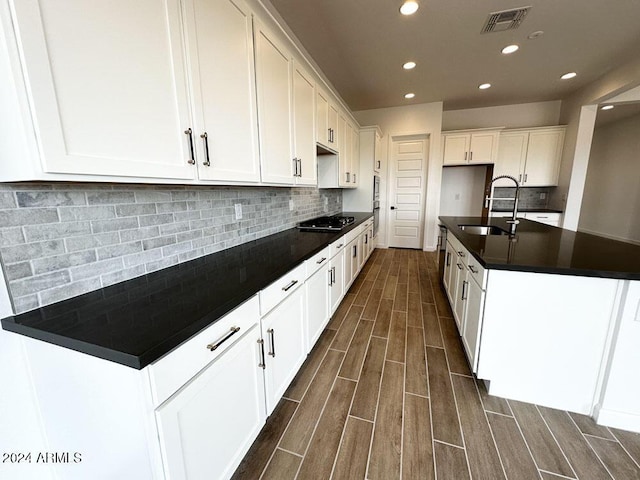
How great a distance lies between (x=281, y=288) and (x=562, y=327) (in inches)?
62.0

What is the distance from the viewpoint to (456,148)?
5035 millimetres

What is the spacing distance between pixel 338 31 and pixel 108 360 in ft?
10.7

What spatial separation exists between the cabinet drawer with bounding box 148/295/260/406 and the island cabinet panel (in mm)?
1412

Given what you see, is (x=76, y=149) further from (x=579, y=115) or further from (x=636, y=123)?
(x=636, y=123)

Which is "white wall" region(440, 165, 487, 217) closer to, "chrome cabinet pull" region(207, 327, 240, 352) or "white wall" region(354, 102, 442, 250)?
"white wall" region(354, 102, 442, 250)

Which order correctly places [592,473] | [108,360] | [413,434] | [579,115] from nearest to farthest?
[108,360] → [592,473] → [413,434] → [579,115]

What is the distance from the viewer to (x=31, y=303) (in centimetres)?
89

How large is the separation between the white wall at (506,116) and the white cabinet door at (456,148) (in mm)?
613

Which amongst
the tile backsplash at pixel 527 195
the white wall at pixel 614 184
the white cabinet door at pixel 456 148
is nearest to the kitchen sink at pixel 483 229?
the white cabinet door at pixel 456 148

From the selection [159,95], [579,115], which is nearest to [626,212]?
[579,115]

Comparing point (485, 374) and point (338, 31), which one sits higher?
point (338, 31)

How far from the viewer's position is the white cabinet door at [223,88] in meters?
1.17

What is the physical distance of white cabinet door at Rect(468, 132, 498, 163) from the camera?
4.86 metres

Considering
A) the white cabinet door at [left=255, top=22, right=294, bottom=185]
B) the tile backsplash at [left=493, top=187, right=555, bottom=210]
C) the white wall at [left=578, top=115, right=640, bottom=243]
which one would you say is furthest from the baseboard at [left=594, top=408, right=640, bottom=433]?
the white wall at [left=578, top=115, right=640, bottom=243]
